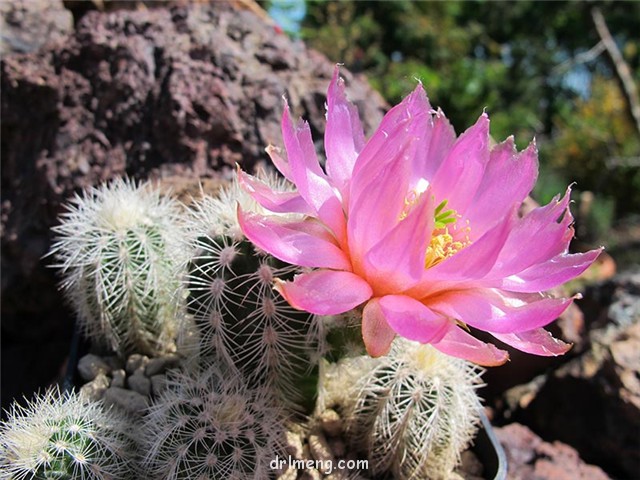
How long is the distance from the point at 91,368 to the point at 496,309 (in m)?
1.11

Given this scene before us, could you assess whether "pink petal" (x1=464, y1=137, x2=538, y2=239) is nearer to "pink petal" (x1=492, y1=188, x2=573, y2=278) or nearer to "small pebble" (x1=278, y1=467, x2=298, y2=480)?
"pink petal" (x1=492, y1=188, x2=573, y2=278)

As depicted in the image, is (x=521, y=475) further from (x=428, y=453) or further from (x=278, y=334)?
(x=278, y=334)

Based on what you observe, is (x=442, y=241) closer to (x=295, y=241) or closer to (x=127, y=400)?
(x=295, y=241)

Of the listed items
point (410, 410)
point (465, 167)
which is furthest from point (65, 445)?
point (465, 167)

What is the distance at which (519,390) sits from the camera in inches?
82.4

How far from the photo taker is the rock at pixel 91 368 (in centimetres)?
155

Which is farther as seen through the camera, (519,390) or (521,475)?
(519,390)

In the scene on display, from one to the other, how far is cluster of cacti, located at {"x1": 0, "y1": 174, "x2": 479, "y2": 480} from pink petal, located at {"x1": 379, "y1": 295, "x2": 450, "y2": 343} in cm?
14

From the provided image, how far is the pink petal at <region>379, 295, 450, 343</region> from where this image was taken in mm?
882

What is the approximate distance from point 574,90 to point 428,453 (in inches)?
516

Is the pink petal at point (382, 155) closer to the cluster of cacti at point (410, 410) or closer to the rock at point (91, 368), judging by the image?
the cluster of cacti at point (410, 410)

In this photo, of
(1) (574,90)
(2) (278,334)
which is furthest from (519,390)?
(1) (574,90)

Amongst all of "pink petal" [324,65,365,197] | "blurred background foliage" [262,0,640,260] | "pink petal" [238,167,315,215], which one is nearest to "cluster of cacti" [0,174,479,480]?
"pink petal" [238,167,315,215]

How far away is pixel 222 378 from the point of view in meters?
1.21
